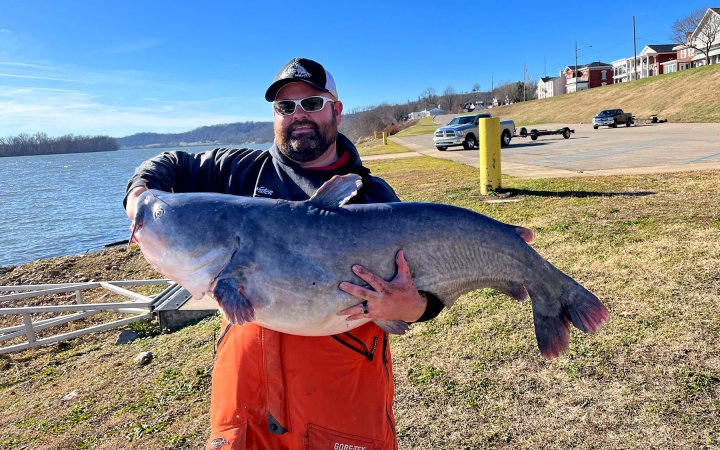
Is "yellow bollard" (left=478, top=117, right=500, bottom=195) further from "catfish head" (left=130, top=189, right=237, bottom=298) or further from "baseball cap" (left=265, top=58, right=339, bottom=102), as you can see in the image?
"catfish head" (left=130, top=189, right=237, bottom=298)

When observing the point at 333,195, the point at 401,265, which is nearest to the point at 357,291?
the point at 401,265

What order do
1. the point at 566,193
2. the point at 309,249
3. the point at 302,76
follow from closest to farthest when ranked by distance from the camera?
the point at 309,249
the point at 302,76
the point at 566,193

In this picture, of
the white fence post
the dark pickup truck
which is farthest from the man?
the dark pickup truck

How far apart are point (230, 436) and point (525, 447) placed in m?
2.09

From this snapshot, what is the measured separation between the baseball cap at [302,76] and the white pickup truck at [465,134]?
84.0 feet

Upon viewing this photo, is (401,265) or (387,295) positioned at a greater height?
(401,265)

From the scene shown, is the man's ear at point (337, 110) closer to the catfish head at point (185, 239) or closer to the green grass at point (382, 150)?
the catfish head at point (185, 239)

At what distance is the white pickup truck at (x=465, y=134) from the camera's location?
27406mm

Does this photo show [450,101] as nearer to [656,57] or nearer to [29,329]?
[656,57]

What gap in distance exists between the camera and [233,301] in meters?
2.08

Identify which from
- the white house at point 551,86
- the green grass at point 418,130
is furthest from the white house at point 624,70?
the green grass at point 418,130

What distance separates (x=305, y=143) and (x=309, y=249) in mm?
796

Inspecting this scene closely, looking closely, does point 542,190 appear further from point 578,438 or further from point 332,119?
point 332,119

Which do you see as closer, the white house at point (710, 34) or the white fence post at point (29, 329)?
the white fence post at point (29, 329)
